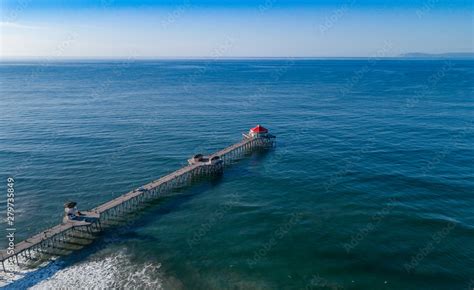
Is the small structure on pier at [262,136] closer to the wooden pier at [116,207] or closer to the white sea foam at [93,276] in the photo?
the wooden pier at [116,207]

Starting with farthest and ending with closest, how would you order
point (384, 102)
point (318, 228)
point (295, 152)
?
point (384, 102)
point (295, 152)
point (318, 228)

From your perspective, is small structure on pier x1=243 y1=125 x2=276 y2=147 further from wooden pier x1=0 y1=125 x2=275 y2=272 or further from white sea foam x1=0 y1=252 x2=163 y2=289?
white sea foam x1=0 y1=252 x2=163 y2=289

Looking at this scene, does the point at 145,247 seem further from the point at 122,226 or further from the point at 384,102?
the point at 384,102

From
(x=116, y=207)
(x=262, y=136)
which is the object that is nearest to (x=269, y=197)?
(x=116, y=207)

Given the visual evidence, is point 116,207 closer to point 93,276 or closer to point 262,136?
point 93,276

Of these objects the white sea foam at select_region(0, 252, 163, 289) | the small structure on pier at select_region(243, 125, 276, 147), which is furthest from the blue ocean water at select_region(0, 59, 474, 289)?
the small structure on pier at select_region(243, 125, 276, 147)

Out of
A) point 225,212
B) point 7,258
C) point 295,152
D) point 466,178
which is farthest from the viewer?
point 295,152

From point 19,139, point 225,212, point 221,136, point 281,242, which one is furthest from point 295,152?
point 19,139
